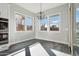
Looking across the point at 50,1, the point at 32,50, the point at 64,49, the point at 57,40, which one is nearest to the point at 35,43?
the point at 32,50

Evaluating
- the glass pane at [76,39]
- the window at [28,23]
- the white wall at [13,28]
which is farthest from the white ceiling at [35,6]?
the glass pane at [76,39]

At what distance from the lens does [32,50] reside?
220 cm

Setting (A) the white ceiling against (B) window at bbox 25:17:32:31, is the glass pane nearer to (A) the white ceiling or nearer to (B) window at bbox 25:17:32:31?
(A) the white ceiling

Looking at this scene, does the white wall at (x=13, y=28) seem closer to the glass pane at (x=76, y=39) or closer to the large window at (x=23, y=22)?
the large window at (x=23, y=22)

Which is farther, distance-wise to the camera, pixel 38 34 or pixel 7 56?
pixel 38 34

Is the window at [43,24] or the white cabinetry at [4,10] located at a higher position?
the white cabinetry at [4,10]

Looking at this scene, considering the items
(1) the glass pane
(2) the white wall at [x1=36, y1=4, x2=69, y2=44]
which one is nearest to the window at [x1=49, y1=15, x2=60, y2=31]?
(2) the white wall at [x1=36, y1=4, x2=69, y2=44]

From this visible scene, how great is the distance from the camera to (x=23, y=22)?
7.34 feet

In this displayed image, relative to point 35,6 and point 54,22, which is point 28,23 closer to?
point 35,6

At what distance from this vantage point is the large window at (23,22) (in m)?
2.21

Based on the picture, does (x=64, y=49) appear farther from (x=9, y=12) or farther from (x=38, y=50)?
(x=9, y=12)

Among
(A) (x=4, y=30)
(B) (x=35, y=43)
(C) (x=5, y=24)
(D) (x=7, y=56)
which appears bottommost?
(D) (x=7, y=56)

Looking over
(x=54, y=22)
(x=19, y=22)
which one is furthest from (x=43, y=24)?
(x=19, y=22)

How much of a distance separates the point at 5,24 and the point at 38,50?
1024 mm
